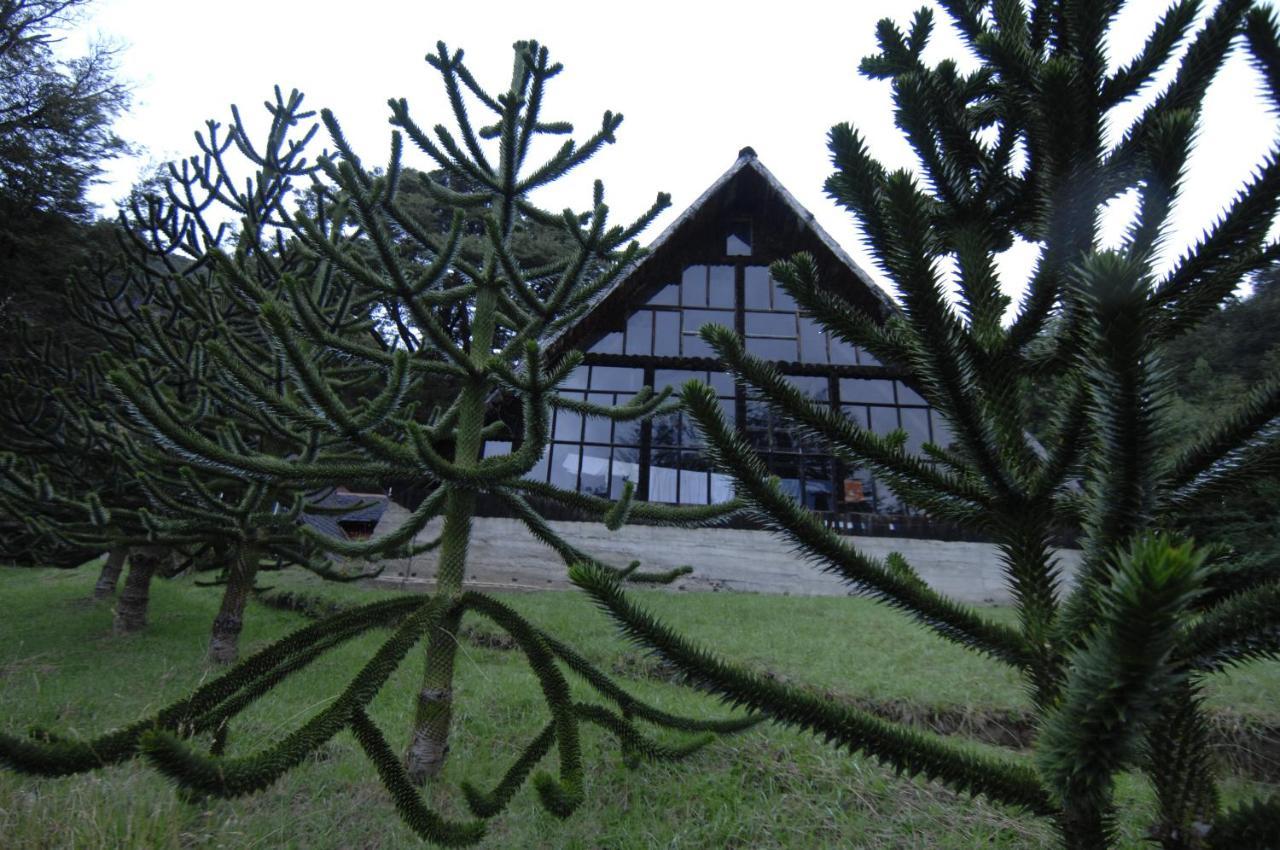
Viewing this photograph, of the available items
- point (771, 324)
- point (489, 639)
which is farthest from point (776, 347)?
point (489, 639)

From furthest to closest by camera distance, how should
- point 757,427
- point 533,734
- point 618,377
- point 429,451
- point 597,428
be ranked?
point 618,377
point 597,428
point 757,427
point 533,734
point 429,451

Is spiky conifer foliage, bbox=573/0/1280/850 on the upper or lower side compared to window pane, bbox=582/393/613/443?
lower

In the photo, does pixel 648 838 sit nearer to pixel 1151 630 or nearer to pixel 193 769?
pixel 193 769

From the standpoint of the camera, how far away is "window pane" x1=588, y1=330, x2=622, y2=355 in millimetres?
12344

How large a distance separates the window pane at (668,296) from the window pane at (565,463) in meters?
3.44

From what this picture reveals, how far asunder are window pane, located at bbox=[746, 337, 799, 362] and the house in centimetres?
2

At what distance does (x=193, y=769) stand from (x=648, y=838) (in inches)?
94.8

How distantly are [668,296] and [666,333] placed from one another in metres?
0.93

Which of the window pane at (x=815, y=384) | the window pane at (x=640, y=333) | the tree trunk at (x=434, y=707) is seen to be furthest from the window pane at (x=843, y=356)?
the tree trunk at (x=434, y=707)

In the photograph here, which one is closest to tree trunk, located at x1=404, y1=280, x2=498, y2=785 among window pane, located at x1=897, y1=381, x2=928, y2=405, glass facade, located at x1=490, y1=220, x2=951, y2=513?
glass facade, located at x1=490, y1=220, x2=951, y2=513

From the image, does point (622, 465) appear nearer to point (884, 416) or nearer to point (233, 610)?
point (884, 416)

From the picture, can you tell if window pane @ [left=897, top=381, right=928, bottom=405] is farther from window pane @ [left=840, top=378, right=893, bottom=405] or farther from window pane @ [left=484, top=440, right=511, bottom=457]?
window pane @ [left=484, top=440, right=511, bottom=457]

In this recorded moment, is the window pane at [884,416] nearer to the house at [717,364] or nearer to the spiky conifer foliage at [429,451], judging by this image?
the house at [717,364]

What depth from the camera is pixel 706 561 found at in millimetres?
11148
